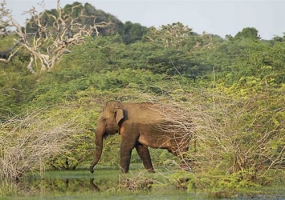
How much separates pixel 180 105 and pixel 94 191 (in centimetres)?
209

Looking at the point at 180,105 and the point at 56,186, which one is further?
the point at 56,186

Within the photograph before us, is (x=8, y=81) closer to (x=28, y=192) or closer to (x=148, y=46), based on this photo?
(x=148, y=46)

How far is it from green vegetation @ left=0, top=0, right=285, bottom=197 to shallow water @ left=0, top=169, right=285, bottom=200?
0.22m

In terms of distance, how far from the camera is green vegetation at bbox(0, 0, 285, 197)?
12.8 m

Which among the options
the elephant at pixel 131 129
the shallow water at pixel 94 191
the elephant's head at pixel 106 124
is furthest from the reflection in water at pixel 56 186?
the elephant at pixel 131 129

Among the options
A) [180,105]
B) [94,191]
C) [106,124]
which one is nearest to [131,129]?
[106,124]

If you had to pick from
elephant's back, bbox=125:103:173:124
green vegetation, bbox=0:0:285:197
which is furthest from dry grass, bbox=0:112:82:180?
elephant's back, bbox=125:103:173:124

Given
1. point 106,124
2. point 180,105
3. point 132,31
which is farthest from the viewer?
point 132,31

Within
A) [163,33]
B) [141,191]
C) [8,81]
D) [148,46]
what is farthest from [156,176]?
[163,33]

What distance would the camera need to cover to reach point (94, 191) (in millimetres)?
13539

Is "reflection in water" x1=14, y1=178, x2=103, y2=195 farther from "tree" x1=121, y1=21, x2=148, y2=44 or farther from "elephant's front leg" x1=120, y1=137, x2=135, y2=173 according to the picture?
"tree" x1=121, y1=21, x2=148, y2=44

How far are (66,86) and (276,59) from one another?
6.41m

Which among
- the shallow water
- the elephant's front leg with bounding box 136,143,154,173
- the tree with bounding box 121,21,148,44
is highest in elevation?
the tree with bounding box 121,21,148,44

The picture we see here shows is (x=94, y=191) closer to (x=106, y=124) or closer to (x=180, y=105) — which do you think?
(x=180, y=105)
